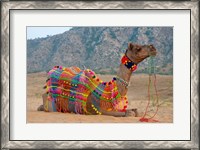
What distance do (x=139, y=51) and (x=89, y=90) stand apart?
4.10 feet

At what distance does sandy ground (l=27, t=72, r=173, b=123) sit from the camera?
391 inches

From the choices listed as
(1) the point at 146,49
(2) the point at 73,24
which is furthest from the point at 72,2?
(1) the point at 146,49

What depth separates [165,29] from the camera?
32.6 feet

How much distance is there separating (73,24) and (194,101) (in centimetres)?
241

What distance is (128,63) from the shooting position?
1058 cm

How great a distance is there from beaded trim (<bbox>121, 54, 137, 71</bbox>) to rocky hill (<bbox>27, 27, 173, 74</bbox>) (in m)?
0.11

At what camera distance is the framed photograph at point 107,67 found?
9.66 meters

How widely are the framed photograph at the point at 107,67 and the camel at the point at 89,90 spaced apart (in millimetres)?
104

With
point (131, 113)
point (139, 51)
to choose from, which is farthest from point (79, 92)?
point (139, 51)

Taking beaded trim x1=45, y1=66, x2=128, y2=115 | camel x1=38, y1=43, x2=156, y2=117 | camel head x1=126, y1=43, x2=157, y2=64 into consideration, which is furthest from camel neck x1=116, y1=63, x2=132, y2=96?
camel head x1=126, y1=43, x2=157, y2=64

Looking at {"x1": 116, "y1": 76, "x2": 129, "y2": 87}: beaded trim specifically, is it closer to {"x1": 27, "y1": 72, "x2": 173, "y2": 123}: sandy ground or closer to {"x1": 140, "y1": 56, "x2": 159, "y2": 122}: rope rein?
{"x1": 27, "y1": 72, "x2": 173, "y2": 123}: sandy ground

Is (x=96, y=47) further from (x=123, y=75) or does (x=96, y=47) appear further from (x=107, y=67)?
(x=123, y=75)

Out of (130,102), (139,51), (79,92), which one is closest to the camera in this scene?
(139,51)

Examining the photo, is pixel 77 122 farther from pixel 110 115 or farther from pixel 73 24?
pixel 73 24
